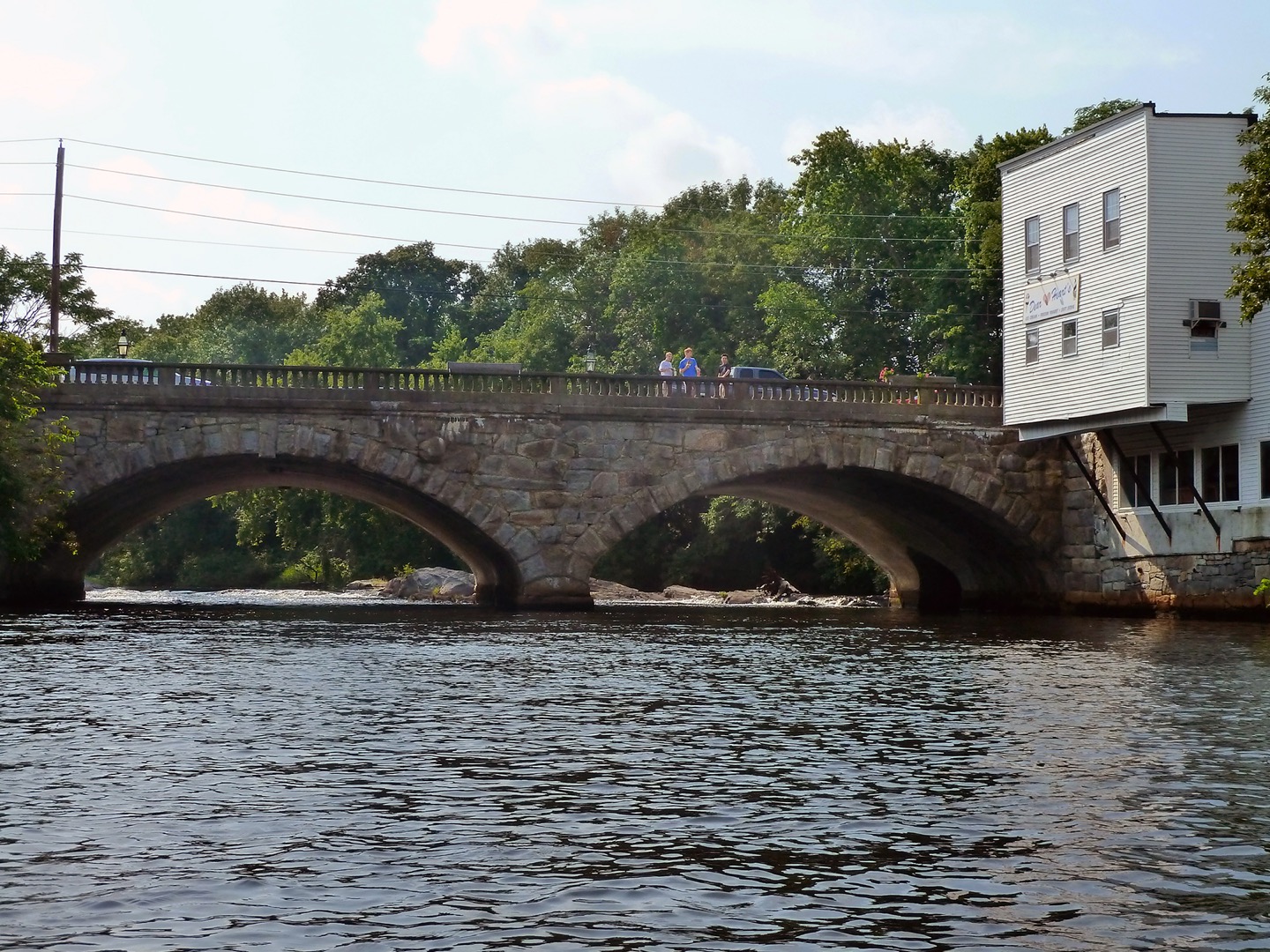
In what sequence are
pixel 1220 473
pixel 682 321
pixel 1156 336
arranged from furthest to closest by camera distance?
pixel 682 321 < pixel 1220 473 < pixel 1156 336

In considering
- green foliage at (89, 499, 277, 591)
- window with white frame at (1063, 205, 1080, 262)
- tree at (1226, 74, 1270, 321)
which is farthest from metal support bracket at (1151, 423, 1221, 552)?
green foliage at (89, 499, 277, 591)

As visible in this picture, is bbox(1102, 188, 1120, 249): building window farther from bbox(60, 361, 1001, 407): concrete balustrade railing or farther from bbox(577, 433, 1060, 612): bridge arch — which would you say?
bbox(577, 433, 1060, 612): bridge arch

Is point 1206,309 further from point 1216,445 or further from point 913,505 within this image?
point 913,505

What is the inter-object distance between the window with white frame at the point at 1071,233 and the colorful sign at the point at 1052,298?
521 millimetres

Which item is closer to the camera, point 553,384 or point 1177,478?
point 1177,478

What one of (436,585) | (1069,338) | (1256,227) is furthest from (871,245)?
(1256,227)

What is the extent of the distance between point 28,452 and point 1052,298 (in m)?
24.9

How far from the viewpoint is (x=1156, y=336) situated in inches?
1511

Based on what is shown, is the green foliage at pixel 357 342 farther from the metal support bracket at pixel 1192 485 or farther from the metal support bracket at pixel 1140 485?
the metal support bracket at pixel 1192 485

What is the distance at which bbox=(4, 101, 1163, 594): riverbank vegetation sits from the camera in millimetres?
66375

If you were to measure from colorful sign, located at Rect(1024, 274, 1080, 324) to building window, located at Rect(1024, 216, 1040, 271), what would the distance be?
55 centimetres

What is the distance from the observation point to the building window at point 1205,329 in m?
38.5

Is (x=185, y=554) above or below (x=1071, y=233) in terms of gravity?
below

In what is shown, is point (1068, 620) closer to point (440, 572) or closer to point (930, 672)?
point (930, 672)
